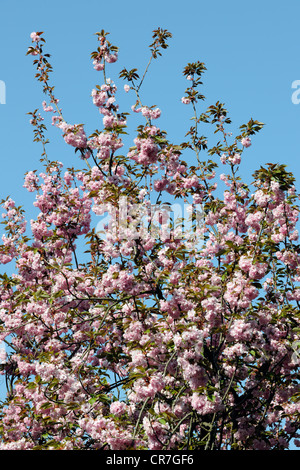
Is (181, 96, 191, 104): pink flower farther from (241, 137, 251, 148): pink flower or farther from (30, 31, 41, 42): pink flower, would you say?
(30, 31, 41, 42): pink flower

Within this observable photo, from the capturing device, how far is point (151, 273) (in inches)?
252

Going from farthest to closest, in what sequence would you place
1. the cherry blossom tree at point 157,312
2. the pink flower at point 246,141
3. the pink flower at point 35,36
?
the pink flower at point 35,36 → the pink flower at point 246,141 → the cherry blossom tree at point 157,312

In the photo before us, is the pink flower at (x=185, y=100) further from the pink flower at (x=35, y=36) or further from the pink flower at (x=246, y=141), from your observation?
the pink flower at (x=35, y=36)

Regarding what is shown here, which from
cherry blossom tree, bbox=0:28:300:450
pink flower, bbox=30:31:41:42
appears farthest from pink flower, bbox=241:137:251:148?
pink flower, bbox=30:31:41:42

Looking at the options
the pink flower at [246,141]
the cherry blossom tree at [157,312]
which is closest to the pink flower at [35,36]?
the cherry blossom tree at [157,312]

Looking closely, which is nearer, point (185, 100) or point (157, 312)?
point (157, 312)

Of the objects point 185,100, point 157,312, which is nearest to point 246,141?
point 185,100

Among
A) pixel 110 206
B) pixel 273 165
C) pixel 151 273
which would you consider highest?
pixel 273 165

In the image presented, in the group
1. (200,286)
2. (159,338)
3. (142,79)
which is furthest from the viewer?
(142,79)

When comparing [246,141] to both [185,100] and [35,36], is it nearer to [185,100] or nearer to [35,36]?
[185,100]
